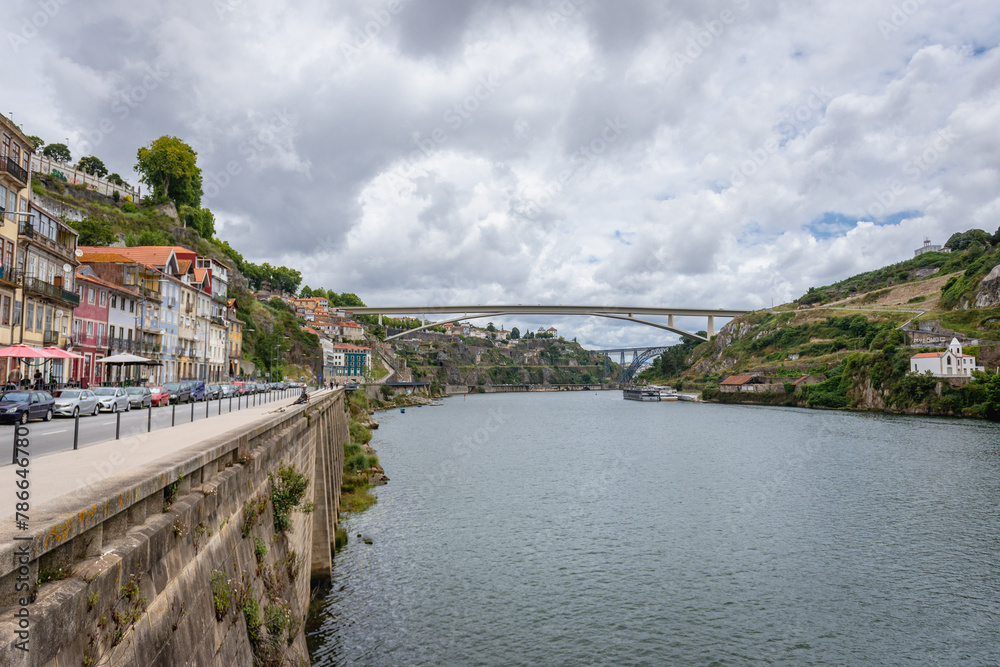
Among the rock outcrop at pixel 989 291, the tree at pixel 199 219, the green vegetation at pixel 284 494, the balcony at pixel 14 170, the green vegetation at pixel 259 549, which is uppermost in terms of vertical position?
the tree at pixel 199 219

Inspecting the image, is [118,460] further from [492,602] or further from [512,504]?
[512,504]

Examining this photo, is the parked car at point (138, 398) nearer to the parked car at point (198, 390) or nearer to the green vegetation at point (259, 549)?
the parked car at point (198, 390)

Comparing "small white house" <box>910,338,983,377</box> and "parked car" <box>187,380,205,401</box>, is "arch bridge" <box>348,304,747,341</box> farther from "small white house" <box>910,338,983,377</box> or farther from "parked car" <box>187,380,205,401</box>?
"parked car" <box>187,380,205,401</box>

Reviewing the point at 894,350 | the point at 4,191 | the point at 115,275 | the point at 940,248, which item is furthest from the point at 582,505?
the point at 940,248

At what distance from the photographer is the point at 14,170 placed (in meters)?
29.4

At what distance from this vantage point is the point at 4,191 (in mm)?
29312

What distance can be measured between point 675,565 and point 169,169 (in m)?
102

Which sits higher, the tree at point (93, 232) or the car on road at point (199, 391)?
the tree at point (93, 232)

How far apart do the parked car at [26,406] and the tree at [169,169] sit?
287 ft

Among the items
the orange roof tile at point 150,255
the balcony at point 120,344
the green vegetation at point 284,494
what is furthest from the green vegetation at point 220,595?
the orange roof tile at point 150,255

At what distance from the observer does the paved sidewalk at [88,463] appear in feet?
21.2

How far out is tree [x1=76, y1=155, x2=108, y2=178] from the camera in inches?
4029

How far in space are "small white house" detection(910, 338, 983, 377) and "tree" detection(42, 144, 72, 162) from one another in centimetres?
13589

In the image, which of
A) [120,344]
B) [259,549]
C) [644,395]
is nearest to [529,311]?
[644,395]
